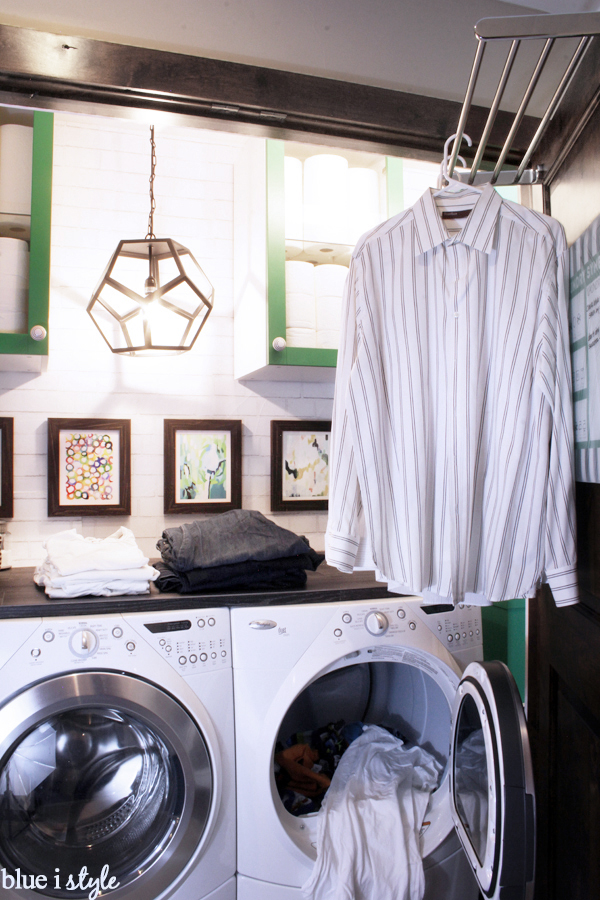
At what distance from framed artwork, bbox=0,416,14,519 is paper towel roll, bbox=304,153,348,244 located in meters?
1.17

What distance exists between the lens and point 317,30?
115 cm

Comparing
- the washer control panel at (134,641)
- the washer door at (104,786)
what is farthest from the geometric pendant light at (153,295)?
the washer door at (104,786)

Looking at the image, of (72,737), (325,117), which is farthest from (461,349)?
(72,737)

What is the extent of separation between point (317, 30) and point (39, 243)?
0.99 meters

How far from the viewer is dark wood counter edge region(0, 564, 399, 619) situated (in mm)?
1434

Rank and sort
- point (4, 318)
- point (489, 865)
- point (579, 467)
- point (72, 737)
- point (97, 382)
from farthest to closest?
point (97, 382), point (4, 318), point (72, 737), point (579, 467), point (489, 865)

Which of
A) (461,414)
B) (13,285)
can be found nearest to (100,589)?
(13,285)

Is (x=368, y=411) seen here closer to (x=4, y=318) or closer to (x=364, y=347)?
(x=364, y=347)

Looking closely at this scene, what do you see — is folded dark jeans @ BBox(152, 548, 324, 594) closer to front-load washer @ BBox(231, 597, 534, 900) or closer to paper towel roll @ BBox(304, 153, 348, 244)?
front-load washer @ BBox(231, 597, 534, 900)

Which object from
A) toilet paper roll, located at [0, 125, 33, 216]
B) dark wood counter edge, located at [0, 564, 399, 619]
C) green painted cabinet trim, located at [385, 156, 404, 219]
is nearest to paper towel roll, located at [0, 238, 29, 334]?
toilet paper roll, located at [0, 125, 33, 216]

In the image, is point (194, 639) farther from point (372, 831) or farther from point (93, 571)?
point (372, 831)

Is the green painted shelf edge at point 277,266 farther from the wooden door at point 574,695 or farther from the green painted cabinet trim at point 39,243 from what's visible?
the wooden door at point 574,695

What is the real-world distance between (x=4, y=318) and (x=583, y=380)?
151cm

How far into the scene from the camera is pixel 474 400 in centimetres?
110
